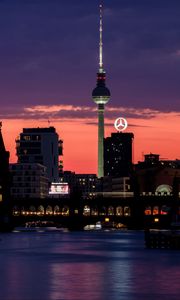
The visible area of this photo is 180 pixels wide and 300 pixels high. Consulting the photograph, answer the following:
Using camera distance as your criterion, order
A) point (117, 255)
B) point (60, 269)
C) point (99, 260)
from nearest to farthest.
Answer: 1. point (60, 269)
2. point (99, 260)
3. point (117, 255)

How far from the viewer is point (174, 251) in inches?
7431

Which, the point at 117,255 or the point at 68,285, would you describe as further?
the point at 117,255

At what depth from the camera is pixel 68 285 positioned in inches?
4532

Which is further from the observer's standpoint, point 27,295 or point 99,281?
point 99,281

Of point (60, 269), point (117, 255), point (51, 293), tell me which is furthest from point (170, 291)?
point (117, 255)

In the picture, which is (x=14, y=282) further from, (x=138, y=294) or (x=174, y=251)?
(x=174, y=251)

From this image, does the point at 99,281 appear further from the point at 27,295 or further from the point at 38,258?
the point at 38,258

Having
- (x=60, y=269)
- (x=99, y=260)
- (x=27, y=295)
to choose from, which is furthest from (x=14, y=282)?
(x=99, y=260)

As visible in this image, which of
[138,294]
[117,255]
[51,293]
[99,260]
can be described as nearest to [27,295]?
[51,293]

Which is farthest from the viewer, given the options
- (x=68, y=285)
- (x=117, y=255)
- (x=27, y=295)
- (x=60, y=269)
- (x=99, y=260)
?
(x=117, y=255)

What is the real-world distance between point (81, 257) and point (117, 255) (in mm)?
8366

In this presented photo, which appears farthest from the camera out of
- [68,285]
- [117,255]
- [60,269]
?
[117,255]

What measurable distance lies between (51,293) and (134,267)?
3933cm

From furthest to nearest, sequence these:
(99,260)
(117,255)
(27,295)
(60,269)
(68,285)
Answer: (117,255) → (99,260) → (60,269) → (68,285) → (27,295)
